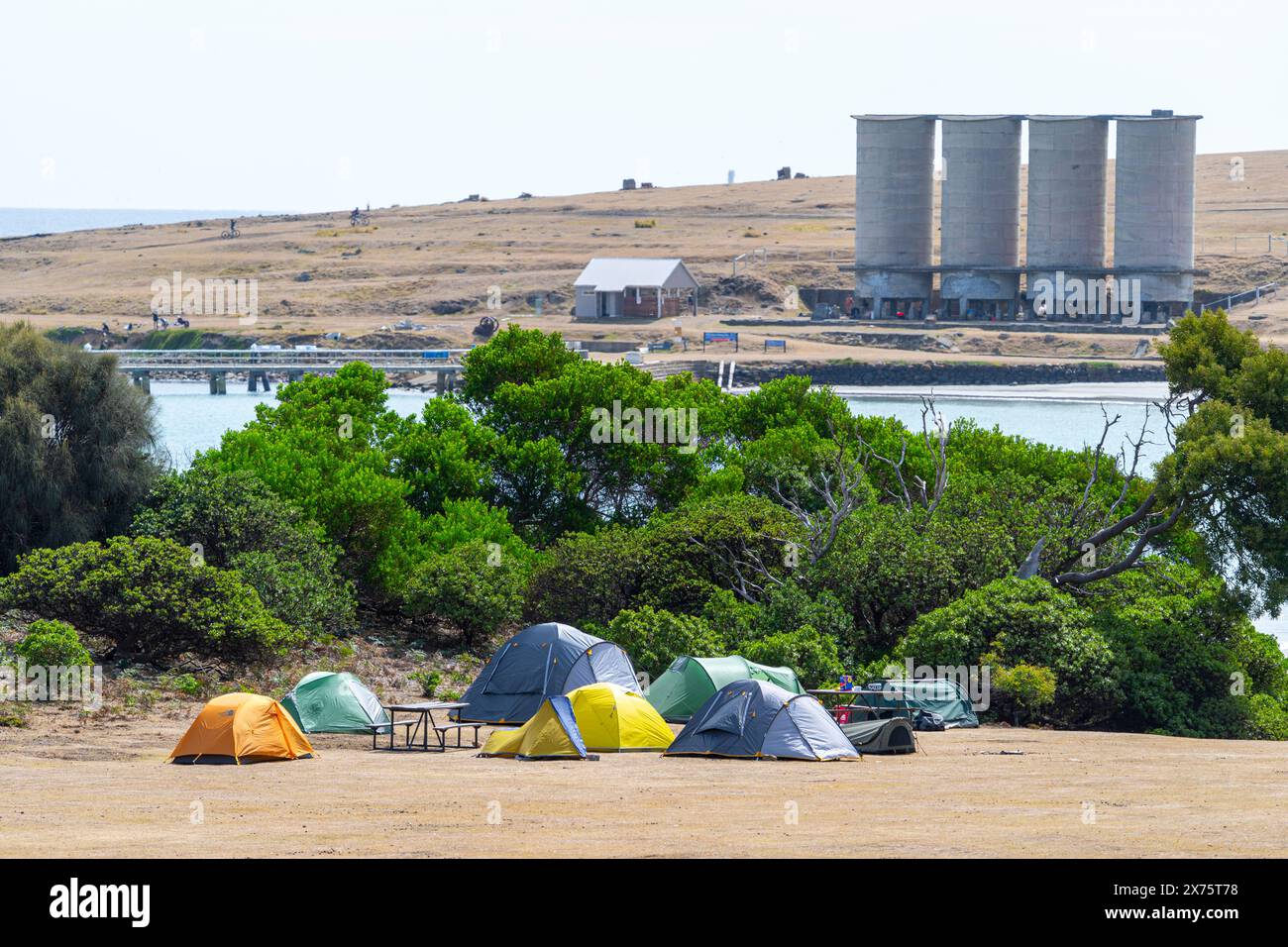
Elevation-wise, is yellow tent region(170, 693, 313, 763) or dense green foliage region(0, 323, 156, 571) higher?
dense green foliage region(0, 323, 156, 571)

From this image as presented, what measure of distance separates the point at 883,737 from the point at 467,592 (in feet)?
42.8

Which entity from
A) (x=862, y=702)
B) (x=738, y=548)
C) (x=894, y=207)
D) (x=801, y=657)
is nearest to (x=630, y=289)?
(x=894, y=207)

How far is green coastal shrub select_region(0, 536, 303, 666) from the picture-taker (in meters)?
32.9

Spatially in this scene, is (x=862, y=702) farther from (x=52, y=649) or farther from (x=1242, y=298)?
(x=1242, y=298)

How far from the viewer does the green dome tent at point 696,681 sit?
99.2 ft

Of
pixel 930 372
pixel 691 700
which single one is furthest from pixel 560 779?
pixel 930 372

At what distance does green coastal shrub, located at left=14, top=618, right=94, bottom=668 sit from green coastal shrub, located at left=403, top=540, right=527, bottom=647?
8524 millimetres

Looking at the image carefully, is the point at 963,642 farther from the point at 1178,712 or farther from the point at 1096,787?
the point at 1096,787

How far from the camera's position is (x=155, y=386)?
145 metres

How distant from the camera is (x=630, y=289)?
151 m

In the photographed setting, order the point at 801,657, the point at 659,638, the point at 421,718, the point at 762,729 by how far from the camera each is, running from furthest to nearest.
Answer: the point at 659,638, the point at 801,657, the point at 421,718, the point at 762,729

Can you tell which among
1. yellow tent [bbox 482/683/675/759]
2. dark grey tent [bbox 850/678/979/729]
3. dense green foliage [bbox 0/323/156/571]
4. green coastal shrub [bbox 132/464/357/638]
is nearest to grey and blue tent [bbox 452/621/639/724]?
yellow tent [bbox 482/683/675/759]

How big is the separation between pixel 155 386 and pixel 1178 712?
12292 cm

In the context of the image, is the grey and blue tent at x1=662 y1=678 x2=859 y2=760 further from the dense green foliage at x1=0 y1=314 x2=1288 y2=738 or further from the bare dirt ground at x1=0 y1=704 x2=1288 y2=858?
the dense green foliage at x1=0 y1=314 x2=1288 y2=738
